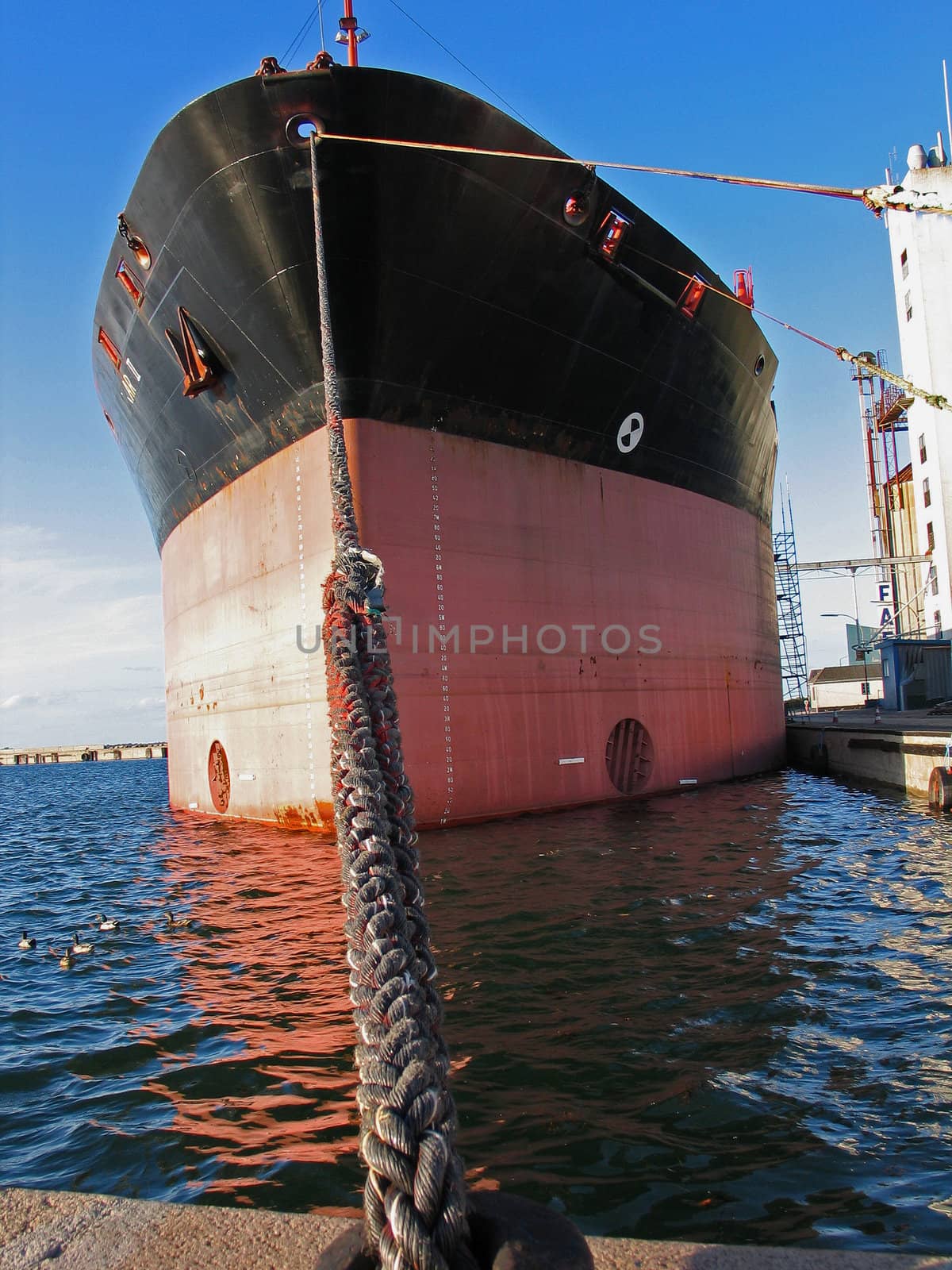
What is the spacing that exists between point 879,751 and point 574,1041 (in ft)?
35.3

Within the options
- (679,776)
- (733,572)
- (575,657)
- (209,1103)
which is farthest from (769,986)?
(733,572)

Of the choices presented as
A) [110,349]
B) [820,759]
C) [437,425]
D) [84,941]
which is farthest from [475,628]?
[820,759]

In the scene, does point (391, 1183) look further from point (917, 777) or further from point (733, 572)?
point (733, 572)

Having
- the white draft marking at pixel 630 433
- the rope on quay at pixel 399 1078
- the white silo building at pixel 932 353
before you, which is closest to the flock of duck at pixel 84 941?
the rope on quay at pixel 399 1078

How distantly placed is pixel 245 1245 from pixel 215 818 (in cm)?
1153

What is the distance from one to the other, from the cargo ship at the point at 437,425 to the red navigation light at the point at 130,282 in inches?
2.1

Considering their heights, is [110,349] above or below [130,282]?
above

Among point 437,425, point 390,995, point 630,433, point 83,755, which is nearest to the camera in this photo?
point 390,995

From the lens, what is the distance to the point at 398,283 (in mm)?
8570

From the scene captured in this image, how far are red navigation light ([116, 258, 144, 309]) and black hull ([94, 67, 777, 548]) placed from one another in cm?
12

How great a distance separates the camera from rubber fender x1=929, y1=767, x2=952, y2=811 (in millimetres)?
9789

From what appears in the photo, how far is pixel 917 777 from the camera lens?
11203 mm

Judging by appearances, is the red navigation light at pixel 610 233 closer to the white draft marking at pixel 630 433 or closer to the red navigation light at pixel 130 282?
the white draft marking at pixel 630 433
